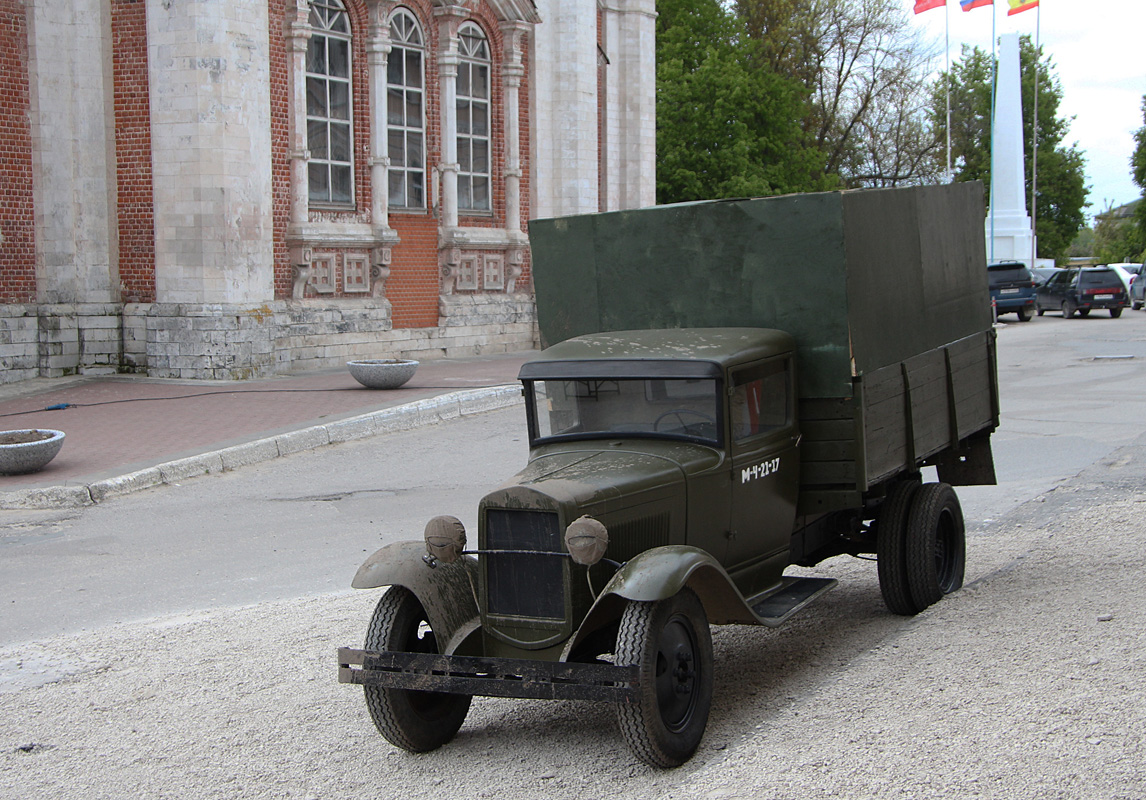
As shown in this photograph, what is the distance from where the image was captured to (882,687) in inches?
207

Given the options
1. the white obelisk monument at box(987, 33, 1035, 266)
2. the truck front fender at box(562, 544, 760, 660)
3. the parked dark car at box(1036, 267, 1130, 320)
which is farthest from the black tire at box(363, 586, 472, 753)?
the white obelisk monument at box(987, 33, 1035, 266)

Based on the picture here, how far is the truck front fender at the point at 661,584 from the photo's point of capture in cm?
457

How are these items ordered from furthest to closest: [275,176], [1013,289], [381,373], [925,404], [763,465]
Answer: [1013,289], [275,176], [381,373], [925,404], [763,465]

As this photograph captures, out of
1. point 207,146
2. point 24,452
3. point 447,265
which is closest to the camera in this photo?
point 24,452

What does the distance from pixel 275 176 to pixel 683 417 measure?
15.7 metres

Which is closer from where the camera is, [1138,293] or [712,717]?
[712,717]

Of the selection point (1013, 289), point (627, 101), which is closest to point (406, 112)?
point (627, 101)

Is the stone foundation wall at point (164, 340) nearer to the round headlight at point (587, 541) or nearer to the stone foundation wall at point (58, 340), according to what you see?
the stone foundation wall at point (58, 340)

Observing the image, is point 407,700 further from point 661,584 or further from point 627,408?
point 627,408

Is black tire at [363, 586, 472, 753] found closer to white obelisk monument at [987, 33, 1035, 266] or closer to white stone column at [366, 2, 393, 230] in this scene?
white stone column at [366, 2, 393, 230]

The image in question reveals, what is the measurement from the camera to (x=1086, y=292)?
120 feet

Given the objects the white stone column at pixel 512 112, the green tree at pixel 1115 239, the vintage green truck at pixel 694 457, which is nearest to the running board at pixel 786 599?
the vintage green truck at pixel 694 457

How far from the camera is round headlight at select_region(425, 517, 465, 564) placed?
5059mm

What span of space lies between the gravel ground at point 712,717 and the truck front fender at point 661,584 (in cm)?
55
